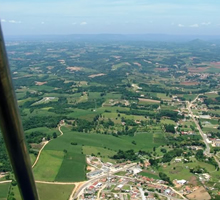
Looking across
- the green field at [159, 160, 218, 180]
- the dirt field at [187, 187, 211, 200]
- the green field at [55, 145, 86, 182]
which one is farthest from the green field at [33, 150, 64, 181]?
the dirt field at [187, 187, 211, 200]

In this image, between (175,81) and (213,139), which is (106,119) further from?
(175,81)

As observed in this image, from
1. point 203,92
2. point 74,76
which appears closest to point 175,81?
point 203,92

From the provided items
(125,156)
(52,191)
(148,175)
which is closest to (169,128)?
(125,156)

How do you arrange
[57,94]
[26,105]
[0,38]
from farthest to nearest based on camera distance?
1. [57,94]
2. [26,105]
3. [0,38]

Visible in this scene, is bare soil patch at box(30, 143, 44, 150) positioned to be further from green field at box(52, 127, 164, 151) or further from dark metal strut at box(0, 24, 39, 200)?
dark metal strut at box(0, 24, 39, 200)

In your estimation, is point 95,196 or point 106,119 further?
point 106,119

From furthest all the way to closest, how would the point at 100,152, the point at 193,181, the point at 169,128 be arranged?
the point at 169,128
the point at 100,152
the point at 193,181

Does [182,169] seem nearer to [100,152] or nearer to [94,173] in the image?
[94,173]

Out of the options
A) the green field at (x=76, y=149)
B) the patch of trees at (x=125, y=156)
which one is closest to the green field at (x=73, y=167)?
the green field at (x=76, y=149)
